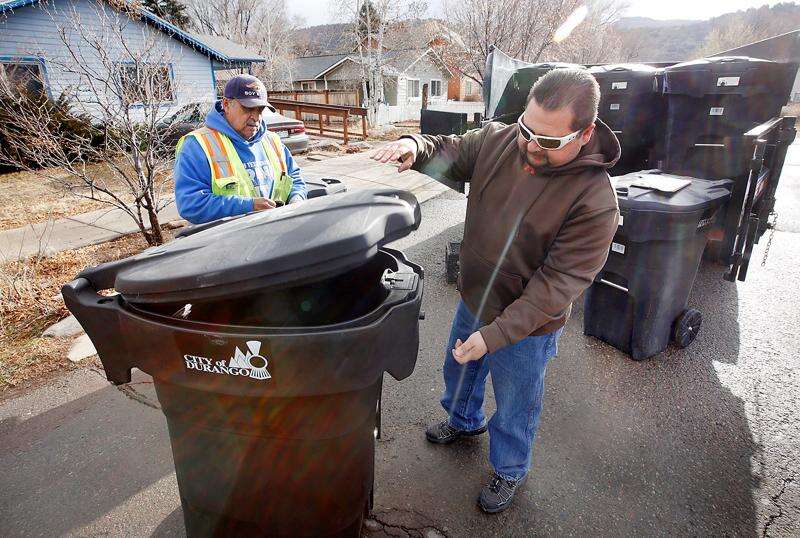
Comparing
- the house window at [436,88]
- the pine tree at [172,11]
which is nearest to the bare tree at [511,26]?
the house window at [436,88]

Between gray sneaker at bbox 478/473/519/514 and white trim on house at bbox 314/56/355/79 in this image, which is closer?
gray sneaker at bbox 478/473/519/514

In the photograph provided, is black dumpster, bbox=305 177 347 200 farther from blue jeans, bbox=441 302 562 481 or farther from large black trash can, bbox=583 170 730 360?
large black trash can, bbox=583 170 730 360

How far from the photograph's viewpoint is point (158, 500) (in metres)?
2.12

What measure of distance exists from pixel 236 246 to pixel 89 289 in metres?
0.54

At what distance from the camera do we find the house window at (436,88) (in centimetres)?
3332

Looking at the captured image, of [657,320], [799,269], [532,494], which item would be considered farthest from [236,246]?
[799,269]

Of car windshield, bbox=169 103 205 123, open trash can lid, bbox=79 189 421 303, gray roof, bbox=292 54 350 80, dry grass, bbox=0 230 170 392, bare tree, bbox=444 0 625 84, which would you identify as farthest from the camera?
gray roof, bbox=292 54 350 80

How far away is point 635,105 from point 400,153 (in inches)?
155

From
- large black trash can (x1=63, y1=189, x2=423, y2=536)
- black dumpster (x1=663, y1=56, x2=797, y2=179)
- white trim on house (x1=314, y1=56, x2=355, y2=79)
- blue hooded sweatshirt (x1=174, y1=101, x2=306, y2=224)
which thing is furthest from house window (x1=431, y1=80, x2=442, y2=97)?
large black trash can (x1=63, y1=189, x2=423, y2=536)

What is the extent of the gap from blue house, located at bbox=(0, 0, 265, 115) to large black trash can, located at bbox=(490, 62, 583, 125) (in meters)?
4.14

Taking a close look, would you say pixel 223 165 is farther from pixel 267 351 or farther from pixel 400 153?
pixel 267 351

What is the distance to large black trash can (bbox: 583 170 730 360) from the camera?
2.70m

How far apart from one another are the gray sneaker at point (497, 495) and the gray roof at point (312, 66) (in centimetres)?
3112

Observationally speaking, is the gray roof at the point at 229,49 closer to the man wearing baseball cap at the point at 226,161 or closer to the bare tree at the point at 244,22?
the bare tree at the point at 244,22
